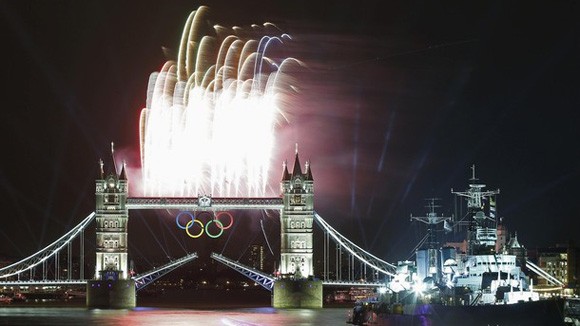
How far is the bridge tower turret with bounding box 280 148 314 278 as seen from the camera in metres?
119

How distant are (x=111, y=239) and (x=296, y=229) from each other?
17435 mm

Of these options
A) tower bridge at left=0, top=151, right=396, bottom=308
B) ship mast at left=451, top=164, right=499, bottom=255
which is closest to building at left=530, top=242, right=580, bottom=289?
tower bridge at left=0, top=151, right=396, bottom=308

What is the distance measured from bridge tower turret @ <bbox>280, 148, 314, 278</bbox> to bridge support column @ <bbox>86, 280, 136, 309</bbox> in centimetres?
1429

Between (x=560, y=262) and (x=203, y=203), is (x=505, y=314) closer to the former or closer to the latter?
(x=203, y=203)

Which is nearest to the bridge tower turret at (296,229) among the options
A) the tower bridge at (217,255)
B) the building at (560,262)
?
the tower bridge at (217,255)

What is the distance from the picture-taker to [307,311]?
11138 centimetres

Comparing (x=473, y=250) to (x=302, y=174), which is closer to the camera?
(x=473, y=250)

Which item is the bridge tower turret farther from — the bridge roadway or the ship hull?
the ship hull

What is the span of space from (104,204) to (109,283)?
7993 millimetres

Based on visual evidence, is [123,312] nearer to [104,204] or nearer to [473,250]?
[104,204]

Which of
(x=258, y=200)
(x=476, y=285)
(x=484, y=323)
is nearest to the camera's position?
(x=484, y=323)

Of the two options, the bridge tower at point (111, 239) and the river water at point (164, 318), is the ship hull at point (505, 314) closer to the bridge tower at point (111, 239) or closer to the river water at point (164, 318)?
the river water at point (164, 318)


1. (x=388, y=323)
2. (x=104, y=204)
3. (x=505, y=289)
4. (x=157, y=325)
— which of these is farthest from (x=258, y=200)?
(x=505, y=289)

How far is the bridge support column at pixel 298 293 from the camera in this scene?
116 meters
